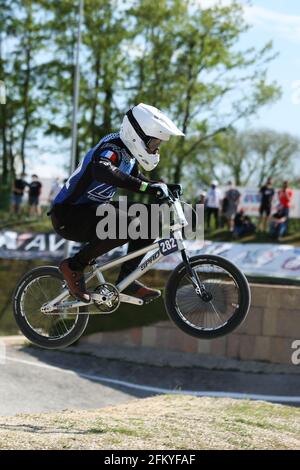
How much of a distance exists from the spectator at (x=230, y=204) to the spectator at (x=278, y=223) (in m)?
1.38

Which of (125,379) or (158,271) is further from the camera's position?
(158,271)

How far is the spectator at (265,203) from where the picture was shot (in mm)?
25438

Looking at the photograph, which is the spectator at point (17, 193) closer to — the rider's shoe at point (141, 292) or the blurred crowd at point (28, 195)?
the blurred crowd at point (28, 195)

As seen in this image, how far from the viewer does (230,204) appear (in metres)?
26.5

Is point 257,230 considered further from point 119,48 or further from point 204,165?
point 204,165

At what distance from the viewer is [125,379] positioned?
1908cm

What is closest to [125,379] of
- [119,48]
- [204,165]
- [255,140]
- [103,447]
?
[103,447]

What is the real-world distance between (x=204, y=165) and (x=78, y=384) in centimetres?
2910

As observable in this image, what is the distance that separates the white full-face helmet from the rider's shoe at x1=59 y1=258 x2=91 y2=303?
1.52 meters

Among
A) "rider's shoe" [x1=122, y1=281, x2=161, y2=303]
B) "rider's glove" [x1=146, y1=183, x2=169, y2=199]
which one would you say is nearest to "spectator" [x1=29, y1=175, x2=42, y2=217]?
"rider's shoe" [x1=122, y1=281, x2=161, y2=303]

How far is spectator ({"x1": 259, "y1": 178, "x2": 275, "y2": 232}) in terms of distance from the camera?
25438 mm

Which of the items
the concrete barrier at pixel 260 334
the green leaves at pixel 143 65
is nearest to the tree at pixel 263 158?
the green leaves at pixel 143 65

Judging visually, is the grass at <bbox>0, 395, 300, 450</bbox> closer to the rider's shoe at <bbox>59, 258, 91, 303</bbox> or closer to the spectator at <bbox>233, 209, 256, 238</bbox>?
the rider's shoe at <bbox>59, 258, 91, 303</bbox>
